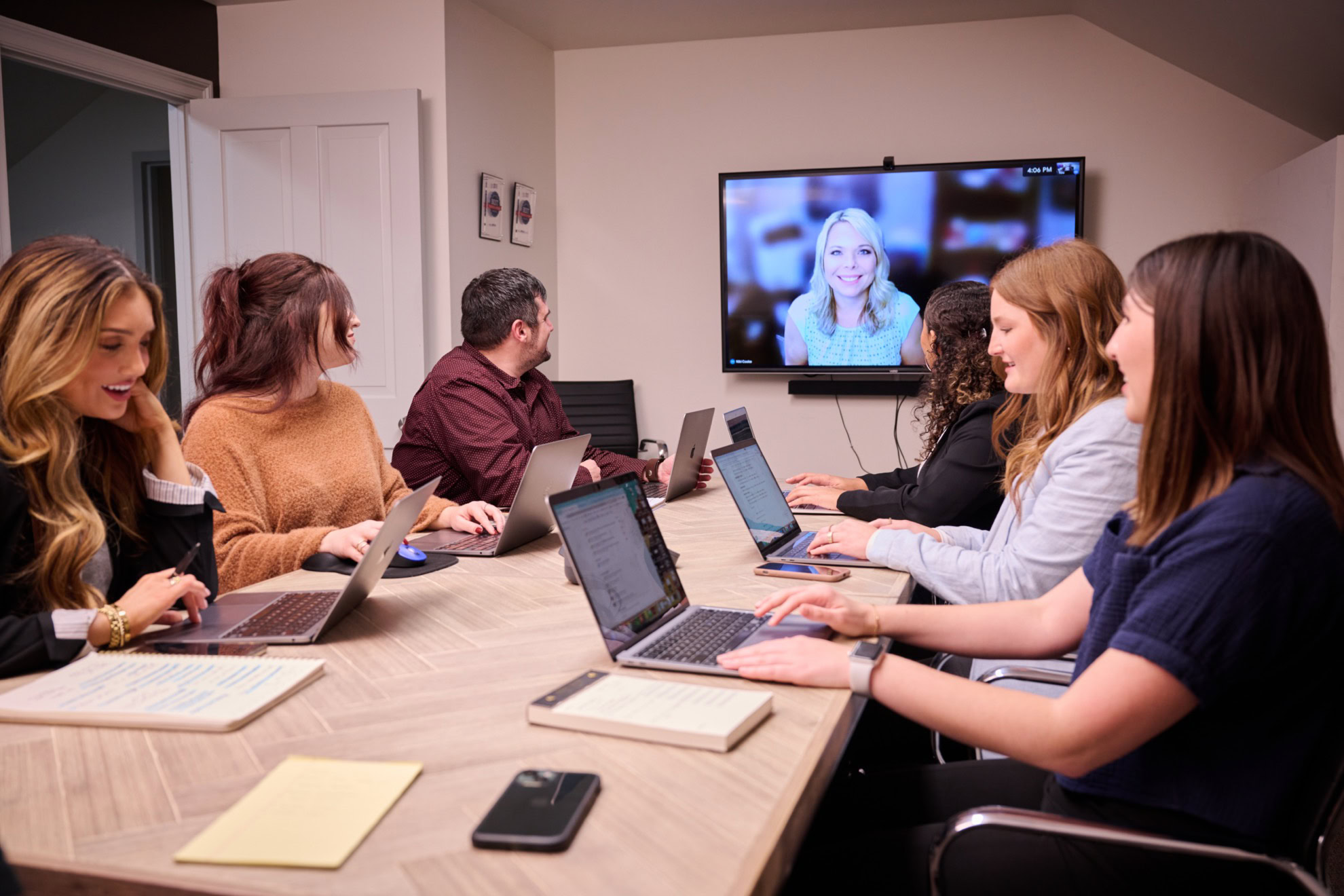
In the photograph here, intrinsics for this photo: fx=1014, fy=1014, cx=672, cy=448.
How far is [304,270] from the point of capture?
7.48ft

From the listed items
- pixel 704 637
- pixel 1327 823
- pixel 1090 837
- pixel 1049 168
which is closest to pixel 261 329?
pixel 704 637

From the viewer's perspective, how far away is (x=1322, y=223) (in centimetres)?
344

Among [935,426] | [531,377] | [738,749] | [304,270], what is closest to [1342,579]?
[738,749]

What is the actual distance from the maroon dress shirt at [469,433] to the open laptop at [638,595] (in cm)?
135

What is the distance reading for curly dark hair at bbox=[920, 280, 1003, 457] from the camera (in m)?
2.47

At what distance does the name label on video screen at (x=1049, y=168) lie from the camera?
449 centimetres

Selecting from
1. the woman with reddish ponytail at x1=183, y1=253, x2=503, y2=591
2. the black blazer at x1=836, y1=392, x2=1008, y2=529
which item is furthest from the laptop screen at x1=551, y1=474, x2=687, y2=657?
the black blazer at x1=836, y1=392, x2=1008, y2=529

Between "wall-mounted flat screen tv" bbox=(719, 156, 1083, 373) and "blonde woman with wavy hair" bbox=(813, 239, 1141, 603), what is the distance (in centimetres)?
271

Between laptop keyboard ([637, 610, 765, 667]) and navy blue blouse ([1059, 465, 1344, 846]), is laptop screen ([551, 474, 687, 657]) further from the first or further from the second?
navy blue blouse ([1059, 465, 1344, 846])

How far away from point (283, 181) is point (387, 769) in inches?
151

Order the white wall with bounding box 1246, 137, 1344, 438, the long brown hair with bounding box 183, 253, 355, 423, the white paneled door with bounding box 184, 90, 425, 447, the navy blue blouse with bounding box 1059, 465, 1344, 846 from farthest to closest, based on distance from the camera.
→ 1. the white paneled door with bounding box 184, 90, 425, 447
2. the white wall with bounding box 1246, 137, 1344, 438
3. the long brown hair with bounding box 183, 253, 355, 423
4. the navy blue blouse with bounding box 1059, 465, 1344, 846


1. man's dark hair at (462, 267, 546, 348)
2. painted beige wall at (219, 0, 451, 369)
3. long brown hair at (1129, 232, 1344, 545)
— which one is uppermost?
painted beige wall at (219, 0, 451, 369)

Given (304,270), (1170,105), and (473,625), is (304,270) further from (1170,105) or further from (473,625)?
(1170,105)

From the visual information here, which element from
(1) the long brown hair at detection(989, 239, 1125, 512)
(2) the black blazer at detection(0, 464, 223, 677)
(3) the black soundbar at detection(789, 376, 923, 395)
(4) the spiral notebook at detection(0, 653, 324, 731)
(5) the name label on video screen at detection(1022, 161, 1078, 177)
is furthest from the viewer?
(3) the black soundbar at detection(789, 376, 923, 395)
